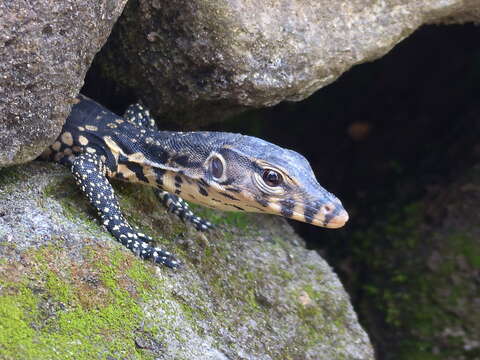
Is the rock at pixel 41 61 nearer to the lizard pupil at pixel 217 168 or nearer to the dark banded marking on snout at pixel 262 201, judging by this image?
the lizard pupil at pixel 217 168

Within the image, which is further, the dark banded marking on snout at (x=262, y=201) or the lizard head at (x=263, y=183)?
the dark banded marking on snout at (x=262, y=201)

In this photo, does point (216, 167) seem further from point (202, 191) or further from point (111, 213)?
point (111, 213)

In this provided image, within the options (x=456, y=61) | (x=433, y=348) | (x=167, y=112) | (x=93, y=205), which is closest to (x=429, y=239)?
(x=433, y=348)

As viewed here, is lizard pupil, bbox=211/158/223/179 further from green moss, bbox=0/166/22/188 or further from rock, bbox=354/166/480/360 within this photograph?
rock, bbox=354/166/480/360

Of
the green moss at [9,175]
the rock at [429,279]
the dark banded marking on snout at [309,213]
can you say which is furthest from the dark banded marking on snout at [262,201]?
the rock at [429,279]

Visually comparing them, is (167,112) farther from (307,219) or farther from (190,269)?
(307,219)

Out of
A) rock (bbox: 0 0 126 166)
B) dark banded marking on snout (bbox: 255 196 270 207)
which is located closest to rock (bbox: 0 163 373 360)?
rock (bbox: 0 0 126 166)
